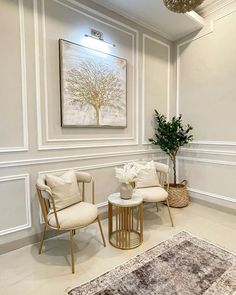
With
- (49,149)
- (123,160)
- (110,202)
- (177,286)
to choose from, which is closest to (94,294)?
(177,286)

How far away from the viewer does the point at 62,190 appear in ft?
6.89

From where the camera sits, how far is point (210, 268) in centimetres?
183

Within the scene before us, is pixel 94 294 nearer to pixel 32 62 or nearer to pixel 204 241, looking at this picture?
pixel 204 241

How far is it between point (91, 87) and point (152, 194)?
5.38 feet

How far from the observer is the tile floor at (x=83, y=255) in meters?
1.69

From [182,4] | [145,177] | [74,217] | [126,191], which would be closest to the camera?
[182,4]

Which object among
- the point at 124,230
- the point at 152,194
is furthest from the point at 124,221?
the point at 152,194

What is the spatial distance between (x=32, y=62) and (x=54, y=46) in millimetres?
357

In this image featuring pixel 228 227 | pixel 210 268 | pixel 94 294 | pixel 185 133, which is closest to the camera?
pixel 94 294

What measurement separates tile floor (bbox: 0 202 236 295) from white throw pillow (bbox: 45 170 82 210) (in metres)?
0.54

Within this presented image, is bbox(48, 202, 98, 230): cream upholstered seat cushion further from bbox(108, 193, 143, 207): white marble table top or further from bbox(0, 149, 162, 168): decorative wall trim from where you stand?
bbox(0, 149, 162, 168): decorative wall trim

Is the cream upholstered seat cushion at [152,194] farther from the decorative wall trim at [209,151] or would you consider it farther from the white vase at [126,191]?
the decorative wall trim at [209,151]

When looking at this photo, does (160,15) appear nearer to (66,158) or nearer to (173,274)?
(66,158)

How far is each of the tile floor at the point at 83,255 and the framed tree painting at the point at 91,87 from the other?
1.44m
